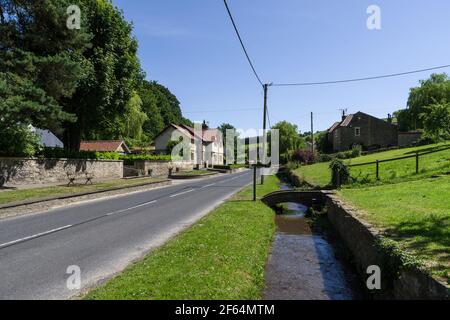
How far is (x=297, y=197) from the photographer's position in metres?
20.6

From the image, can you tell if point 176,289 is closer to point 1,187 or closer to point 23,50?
point 1,187

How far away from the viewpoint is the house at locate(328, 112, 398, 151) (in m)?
65.6

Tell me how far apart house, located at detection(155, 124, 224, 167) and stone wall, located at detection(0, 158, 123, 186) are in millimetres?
31712

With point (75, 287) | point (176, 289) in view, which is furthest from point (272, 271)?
point (75, 287)

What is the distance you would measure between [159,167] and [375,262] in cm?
3916

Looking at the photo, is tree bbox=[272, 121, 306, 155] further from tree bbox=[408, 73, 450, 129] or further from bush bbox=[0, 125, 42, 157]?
bush bbox=[0, 125, 42, 157]

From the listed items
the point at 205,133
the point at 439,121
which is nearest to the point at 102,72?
the point at 439,121

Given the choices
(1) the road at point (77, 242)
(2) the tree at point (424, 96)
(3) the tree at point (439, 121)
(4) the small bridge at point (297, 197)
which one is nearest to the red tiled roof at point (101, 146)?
(4) the small bridge at point (297, 197)

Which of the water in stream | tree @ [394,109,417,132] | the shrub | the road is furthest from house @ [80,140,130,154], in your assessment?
tree @ [394,109,417,132]

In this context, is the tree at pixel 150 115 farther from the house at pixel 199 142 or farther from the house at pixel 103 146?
the house at pixel 103 146

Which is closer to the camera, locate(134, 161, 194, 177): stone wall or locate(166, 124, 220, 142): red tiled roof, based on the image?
locate(134, 161, 194, 177): stone wall

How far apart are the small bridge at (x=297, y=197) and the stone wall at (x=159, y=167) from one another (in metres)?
22.8

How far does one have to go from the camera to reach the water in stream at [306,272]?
24.1 ft

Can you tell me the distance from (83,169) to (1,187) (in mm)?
9082
